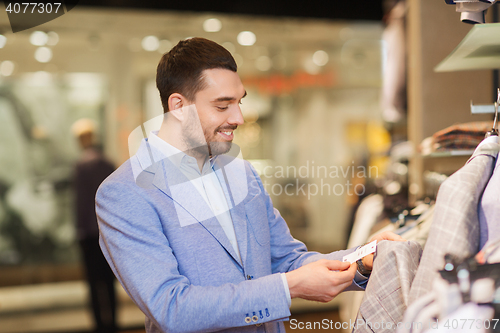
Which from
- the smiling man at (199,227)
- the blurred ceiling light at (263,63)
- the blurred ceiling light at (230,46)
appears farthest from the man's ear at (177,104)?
the blurred ceiling light at (263,63)

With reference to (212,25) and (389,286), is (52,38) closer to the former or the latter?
(212,25)

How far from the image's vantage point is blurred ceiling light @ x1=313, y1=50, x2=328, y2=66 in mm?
5605

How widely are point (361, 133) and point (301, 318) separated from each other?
110 inches

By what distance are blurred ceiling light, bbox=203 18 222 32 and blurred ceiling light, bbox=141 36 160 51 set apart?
0.70m

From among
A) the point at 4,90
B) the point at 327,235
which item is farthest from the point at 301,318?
the point at 4,90

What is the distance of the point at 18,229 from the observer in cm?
461

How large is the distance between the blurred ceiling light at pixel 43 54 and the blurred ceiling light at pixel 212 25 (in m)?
1.73

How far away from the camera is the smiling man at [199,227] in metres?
1.07

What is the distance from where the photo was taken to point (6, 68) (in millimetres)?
4625

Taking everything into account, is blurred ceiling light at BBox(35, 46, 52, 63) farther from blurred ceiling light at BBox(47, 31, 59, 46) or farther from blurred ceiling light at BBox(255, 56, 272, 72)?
blurred ceiling light at BBox(255, 56, 272, 72)

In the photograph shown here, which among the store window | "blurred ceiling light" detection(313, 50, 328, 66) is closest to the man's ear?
the store window

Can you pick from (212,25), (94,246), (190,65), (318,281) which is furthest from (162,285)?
(212,25)

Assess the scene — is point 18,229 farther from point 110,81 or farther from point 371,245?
point 371,245

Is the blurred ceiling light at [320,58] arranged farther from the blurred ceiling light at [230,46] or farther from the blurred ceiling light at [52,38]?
the blurred ceiling light at [52,38]
